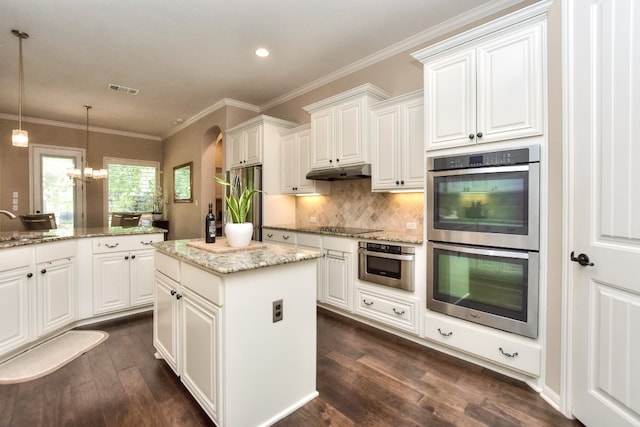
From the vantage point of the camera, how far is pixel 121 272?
3.23 meters

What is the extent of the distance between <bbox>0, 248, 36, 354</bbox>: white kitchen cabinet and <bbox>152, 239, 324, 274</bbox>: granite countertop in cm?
122

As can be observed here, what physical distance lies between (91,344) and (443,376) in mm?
2885

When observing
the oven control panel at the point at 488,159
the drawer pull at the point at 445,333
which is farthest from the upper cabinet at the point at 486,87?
the drawer pull at the point at 445,333

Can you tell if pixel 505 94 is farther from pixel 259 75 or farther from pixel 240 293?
pixel 259 75

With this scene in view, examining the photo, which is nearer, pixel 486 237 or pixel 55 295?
pixel 486 237

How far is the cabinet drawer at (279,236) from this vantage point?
3.71 metres

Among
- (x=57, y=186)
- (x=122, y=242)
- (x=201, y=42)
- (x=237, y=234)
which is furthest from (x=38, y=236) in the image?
(x=57, y=186)

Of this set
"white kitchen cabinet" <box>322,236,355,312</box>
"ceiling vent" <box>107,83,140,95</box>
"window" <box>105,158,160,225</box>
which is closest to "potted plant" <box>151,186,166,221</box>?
"window" <box>105,158,160,225</box>

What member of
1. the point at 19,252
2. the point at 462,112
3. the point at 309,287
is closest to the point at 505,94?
the point at 462,112

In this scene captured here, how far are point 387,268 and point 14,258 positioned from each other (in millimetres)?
2986

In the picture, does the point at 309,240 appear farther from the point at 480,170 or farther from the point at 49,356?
the point at 49,356

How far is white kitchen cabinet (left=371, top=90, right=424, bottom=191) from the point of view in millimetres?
2805

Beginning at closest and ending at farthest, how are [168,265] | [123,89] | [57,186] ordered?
[168,265] → [123,89] → [57,186]

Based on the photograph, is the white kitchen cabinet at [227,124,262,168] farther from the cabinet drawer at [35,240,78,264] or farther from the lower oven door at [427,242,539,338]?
the lower oven door at [427,242,539,338]
